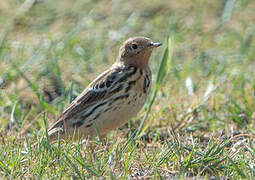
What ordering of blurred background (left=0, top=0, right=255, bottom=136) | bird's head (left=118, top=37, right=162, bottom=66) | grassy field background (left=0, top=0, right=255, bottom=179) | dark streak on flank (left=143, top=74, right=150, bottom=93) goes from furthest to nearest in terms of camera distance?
blurred background (left=0, top=0, right=255, bottom=136) < bird's head (left=118, top=37, right=162, bottom=66) < dark streak on flank (left=143, top=74, right=150, bottom=93) < grassy field background (left=0, top=0, right=255, bottom=179)

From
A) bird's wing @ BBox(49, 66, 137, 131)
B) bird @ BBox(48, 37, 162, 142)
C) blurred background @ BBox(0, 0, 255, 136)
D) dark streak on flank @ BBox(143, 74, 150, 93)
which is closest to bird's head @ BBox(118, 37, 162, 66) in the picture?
bird @ BBox(48, 37, 162, 142)

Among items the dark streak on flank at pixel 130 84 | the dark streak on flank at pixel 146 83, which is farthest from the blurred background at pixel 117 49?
the dark streak on flank at pixel 130 84

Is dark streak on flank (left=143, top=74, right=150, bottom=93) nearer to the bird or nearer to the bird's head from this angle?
the bird

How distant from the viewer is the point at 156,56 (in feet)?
27.6

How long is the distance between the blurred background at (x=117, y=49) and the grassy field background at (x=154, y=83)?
2cm

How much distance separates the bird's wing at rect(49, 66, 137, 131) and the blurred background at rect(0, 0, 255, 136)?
450 mm

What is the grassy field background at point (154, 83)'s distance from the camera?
4598mm

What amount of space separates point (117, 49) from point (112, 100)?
2.75m

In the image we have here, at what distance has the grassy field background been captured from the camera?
181 inches

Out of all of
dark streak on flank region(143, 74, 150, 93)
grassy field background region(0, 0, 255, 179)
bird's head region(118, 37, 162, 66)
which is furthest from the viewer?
bird's head region(118, 37, 162, 66)

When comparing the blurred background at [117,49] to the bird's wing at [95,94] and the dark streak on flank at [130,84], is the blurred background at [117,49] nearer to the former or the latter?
the bird's wing at [95,94]

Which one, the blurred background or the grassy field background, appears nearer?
the grassy field background

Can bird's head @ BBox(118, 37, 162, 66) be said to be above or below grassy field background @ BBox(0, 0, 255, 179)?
above

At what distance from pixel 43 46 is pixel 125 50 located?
2465mm
